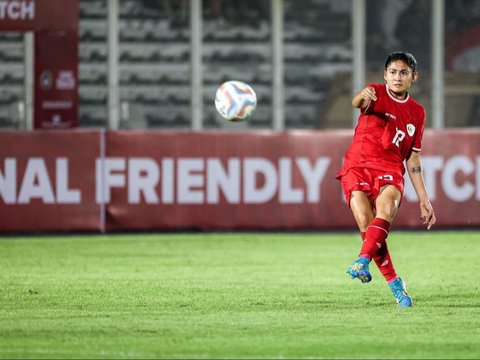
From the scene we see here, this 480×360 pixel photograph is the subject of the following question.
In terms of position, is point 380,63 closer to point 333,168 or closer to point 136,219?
point 333,168

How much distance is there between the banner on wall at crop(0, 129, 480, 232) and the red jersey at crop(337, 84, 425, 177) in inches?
346

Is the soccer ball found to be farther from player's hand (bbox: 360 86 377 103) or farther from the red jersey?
player's hand (bbox: 360 86 377 103)

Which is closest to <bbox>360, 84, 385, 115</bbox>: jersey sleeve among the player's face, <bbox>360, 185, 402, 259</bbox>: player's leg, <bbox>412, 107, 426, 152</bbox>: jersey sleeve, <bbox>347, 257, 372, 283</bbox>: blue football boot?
the player's face

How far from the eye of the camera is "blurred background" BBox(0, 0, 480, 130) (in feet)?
76.0

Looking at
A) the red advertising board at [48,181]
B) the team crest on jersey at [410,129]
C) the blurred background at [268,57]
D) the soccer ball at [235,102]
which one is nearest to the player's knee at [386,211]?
the team crest on jersey at [410,129]

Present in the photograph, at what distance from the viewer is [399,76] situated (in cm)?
1011

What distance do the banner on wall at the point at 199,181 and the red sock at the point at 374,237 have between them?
9148 mm

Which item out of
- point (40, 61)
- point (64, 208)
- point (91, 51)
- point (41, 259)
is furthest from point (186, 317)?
point (91, 51)

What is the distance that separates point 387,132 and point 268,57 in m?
13.7

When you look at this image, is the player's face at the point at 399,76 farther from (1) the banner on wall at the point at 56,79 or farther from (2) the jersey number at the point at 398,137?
(1) the banner on wall at the point at 56,79

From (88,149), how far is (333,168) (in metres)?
3.58

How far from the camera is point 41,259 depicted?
50.0 feet

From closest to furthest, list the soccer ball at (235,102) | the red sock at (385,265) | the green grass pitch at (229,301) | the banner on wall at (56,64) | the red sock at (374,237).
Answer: the green grass pitch at (229,301) → the red sock at (374,237) → the red sock at (385,265) → the soccer ball at (235,102) → the banner on wall at (56,64)

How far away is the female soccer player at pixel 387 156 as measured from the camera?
398 inches
